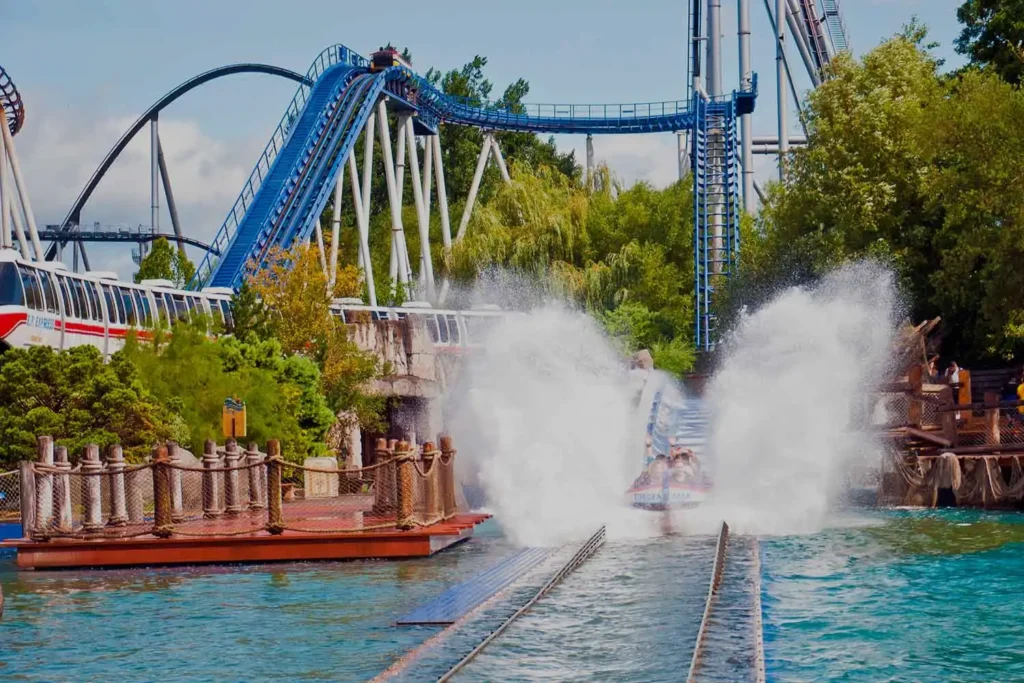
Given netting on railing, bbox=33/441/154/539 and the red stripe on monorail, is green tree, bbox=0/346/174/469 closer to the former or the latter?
netting on railing, bbox=33/441/154/539

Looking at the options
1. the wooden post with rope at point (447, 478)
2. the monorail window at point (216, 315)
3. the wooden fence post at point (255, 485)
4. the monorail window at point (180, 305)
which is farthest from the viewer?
the monorail window at point (180, 305)

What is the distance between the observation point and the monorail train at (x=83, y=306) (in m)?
34.2

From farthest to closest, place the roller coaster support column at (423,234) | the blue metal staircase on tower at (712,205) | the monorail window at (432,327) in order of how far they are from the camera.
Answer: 1. the roller coaster support column at (423,234)
2. the blue metal staircase on tower at (712,205)
3. the monorail window at (432,327)

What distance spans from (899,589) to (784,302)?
19891 mm

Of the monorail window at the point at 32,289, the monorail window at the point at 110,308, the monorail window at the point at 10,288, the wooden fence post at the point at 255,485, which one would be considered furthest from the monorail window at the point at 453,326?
the wooden fence post at the point at 255,485

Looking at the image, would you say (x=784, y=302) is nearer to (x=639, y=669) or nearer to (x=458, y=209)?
(x=639, y=669)

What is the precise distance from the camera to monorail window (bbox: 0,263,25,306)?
112 ft

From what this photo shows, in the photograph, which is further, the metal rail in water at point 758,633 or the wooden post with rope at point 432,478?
the wooden post with rope at point 432,478

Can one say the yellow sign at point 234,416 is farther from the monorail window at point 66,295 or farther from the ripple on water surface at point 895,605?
the ripple on water surface at point 895,605

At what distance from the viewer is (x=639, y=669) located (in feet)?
41.8

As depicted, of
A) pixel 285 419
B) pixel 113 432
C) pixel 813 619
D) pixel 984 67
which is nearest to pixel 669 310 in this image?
pixel 984 67

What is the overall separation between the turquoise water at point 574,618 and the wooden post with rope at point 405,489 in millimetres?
783

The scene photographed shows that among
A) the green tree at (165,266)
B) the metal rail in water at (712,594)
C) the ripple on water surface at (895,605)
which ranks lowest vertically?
the ripple on water surface at (895,605)

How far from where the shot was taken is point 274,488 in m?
21.9
